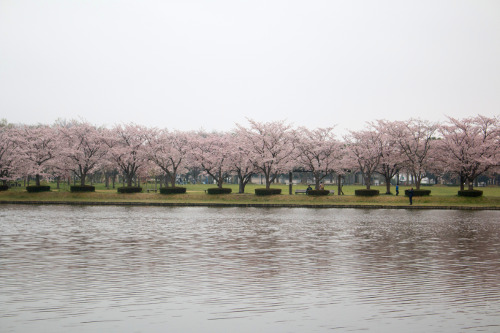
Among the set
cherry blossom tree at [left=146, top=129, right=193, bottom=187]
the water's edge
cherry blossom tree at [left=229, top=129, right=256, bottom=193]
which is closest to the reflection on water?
the water's edge

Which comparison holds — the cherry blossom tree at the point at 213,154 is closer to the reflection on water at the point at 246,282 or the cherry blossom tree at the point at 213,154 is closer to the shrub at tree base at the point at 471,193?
the shrub at tree base at the point at 471,193

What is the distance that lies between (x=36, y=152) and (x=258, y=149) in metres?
32.7

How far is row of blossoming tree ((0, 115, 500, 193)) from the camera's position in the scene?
72.4m

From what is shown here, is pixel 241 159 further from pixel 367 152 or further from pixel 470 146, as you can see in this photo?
pixel 470 146

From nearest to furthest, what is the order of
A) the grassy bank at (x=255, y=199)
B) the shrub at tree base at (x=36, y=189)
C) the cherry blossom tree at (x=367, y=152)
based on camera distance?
the grassy bank at (x=255, y=199)
the shrub at tree base at (x=36, y=189)
the cherry blossom tree at (x=367, y=152)

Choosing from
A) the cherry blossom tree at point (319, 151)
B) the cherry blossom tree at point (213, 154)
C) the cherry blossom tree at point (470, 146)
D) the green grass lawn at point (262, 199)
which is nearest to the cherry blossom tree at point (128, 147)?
the cherry blossom tree at point (213, 154)

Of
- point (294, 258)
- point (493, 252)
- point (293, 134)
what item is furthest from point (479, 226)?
point (293, 134)

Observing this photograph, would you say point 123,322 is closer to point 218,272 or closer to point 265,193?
point 218,272

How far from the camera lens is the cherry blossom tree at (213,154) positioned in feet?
253

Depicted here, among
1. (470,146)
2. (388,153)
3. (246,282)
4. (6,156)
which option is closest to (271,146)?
(388,153)

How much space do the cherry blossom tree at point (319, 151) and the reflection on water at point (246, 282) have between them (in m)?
47.1

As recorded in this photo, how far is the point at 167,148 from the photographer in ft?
264

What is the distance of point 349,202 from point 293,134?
19484mm

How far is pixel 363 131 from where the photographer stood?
7850 cm
